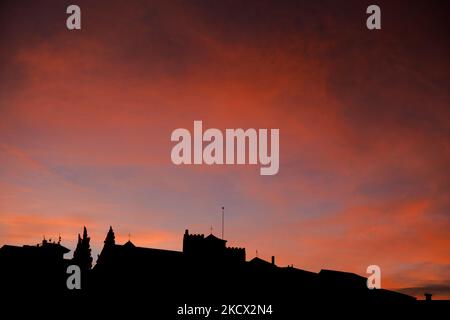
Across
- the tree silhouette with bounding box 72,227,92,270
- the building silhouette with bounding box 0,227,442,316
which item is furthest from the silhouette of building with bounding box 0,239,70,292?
the tree silhouette with bounding box 72,227,92,270

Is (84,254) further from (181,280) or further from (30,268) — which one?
(181,280)

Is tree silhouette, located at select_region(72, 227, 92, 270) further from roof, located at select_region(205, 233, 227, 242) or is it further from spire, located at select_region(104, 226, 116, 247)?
roof, located at select_region(205, 233, 227, 242)

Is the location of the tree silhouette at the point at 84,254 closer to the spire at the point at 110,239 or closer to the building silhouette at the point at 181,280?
the building silhouette at the point at 181,280

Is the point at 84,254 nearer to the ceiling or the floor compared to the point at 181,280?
nearer to the ceiling

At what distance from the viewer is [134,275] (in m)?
72.3

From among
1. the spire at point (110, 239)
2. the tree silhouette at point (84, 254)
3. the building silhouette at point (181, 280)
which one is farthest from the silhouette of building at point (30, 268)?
the spire at point (110, 239)

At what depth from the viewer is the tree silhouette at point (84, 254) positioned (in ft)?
258

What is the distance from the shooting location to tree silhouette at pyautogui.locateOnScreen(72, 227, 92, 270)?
3091 inches

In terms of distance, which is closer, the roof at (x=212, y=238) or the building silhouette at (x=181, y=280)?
the building silhouette at (x=181, y=280)

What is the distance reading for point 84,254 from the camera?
259 feet

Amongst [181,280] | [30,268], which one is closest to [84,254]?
[30,268]
